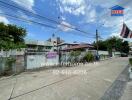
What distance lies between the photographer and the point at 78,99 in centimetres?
602

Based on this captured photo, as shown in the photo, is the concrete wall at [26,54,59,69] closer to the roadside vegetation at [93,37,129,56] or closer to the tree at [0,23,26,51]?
the tree at [0,23,26,51]

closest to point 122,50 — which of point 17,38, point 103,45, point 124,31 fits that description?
point 103,45

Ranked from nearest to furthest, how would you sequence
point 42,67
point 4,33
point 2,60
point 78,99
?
point 78,99, point 2,60, point 42,67, point 4,33

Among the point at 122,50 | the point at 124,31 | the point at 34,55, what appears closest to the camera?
the point at 124,31

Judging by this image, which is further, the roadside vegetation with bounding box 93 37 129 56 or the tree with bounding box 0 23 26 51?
the roadside vegetation with bounding box 93 37 129 56

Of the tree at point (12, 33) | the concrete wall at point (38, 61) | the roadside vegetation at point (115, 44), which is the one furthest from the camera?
the roadside vegetation at point (115, 44)

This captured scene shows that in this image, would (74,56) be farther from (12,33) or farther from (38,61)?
(12,33)

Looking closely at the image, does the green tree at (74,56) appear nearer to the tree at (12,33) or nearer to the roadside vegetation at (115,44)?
the tree at (12,33)

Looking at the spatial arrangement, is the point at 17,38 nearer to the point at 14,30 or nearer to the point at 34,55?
the point at 14,30

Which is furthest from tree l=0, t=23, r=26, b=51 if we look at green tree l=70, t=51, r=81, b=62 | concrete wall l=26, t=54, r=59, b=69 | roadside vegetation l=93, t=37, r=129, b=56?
roadside vegetation l=93, t=37, r=129, b=56

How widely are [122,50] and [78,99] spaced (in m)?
80.6

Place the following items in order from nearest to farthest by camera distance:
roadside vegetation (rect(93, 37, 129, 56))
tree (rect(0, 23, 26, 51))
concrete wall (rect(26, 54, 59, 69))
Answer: concrete wall (rect(26, 54, 59, 69)) → tree (rect(0, 23, 26, 51)) → roadside vegetation (rect(93, 37, 129, 56))

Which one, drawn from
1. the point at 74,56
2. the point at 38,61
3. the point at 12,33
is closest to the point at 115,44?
the point at 74,56

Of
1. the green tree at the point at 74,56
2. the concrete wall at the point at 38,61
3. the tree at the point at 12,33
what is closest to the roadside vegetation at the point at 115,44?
the tree at the point at 12,33
